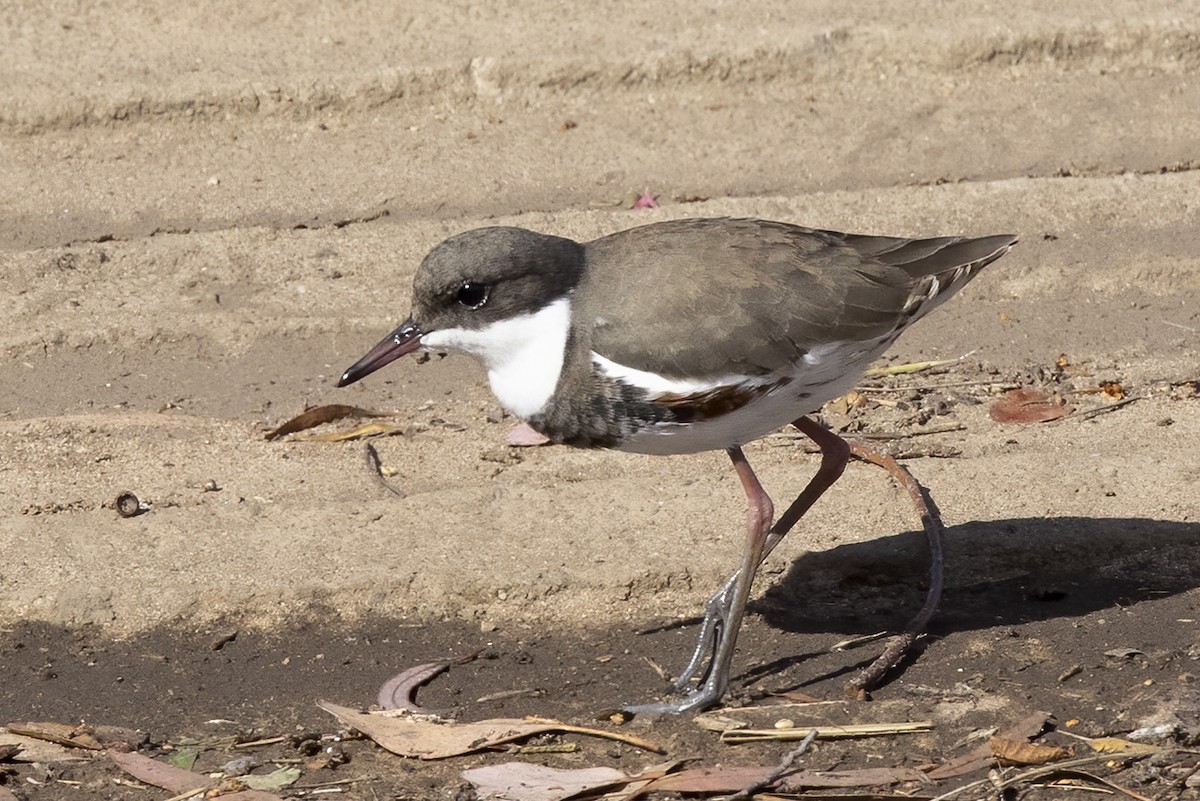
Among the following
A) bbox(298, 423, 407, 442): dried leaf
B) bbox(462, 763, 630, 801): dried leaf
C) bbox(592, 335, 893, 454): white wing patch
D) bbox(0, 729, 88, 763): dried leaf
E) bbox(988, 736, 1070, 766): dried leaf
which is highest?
bbox(592, 335, 893, 454): white wing patch

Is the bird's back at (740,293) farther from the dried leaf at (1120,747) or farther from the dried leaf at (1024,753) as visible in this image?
the dried leaf at (1120,747)

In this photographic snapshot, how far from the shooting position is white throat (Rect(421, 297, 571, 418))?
5.04m

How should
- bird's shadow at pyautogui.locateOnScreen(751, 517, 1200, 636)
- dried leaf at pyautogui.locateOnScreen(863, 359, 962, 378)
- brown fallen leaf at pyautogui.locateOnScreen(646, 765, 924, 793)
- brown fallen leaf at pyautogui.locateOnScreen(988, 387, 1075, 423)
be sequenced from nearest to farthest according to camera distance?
1. brown fallen leaf at pyautogui.locateOnScreen(646, 765, 924, 793)
2. bird's shadow at pyautogui.locateOnScreen(751, 517, 1200, 636)
3. brown fallen leaf at pyautogui.locateOnScreen(988, 387, 1075, 423)
4. dried leaf at pyautogui.locateOnScreen(863, 359, 962, 378)

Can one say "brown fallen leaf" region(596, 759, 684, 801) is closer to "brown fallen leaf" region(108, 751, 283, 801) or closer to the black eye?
"brown fallen leaf" region(108, 751, 283, 801)

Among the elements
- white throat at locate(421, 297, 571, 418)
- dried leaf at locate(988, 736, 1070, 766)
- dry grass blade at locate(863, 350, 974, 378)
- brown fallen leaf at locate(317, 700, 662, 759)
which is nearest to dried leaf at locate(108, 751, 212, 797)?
brown fallen leaf at locate(317, 700, 662, 759)

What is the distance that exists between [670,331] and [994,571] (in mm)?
1836

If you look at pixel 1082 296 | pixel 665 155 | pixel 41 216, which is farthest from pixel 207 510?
pixel 1082 296

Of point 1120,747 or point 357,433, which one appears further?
point 357,433

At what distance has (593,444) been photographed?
5.14 m

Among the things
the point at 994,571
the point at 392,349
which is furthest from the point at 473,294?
the point at 994,571

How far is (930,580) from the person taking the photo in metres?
5.92

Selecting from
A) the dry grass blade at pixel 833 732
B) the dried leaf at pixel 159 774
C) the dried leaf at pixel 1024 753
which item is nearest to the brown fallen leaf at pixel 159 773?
the dried leaf at pixel 159 774

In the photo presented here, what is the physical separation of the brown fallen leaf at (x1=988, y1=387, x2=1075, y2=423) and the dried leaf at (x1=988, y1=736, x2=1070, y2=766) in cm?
244

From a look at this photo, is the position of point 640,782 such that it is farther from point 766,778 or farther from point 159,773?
point 159,773
